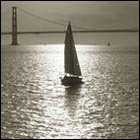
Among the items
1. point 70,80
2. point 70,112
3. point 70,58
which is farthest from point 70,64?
point 70,112

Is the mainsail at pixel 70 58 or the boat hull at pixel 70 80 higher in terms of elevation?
the mainsail at pixel 70 58

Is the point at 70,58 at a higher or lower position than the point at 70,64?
higher

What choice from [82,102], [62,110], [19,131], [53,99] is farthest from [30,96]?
[19,131]

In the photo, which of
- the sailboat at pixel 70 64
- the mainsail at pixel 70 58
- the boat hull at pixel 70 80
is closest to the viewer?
the mainsail at pixel 70 58

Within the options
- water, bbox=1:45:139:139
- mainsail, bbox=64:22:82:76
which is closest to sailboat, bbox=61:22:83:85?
mainsail, bbox=64:22:82:76

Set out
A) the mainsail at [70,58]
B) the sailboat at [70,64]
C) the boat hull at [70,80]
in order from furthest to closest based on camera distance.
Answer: the boat hull at [70,80] → the sailboat at [70,64] → the mainsail at [70,58]

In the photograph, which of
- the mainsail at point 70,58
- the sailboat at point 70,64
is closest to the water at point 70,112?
the sailboat at point 70,64

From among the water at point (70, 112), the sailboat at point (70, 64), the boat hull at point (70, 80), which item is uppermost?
the sailboat at point (70, 64)

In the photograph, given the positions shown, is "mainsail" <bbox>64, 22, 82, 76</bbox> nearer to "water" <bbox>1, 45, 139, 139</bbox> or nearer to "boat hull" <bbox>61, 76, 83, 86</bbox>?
"boat hull" <bbox>61, 76, 83, 86</bbox>

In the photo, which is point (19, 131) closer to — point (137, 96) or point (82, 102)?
point (82, 102)

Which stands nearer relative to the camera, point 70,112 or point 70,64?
point 70,112

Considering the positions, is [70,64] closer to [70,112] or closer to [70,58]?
[70,58]

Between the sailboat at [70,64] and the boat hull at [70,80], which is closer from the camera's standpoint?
the sailboat at [70,64]

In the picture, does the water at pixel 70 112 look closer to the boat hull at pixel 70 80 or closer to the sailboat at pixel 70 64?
the boat hull at pixel 70 80
